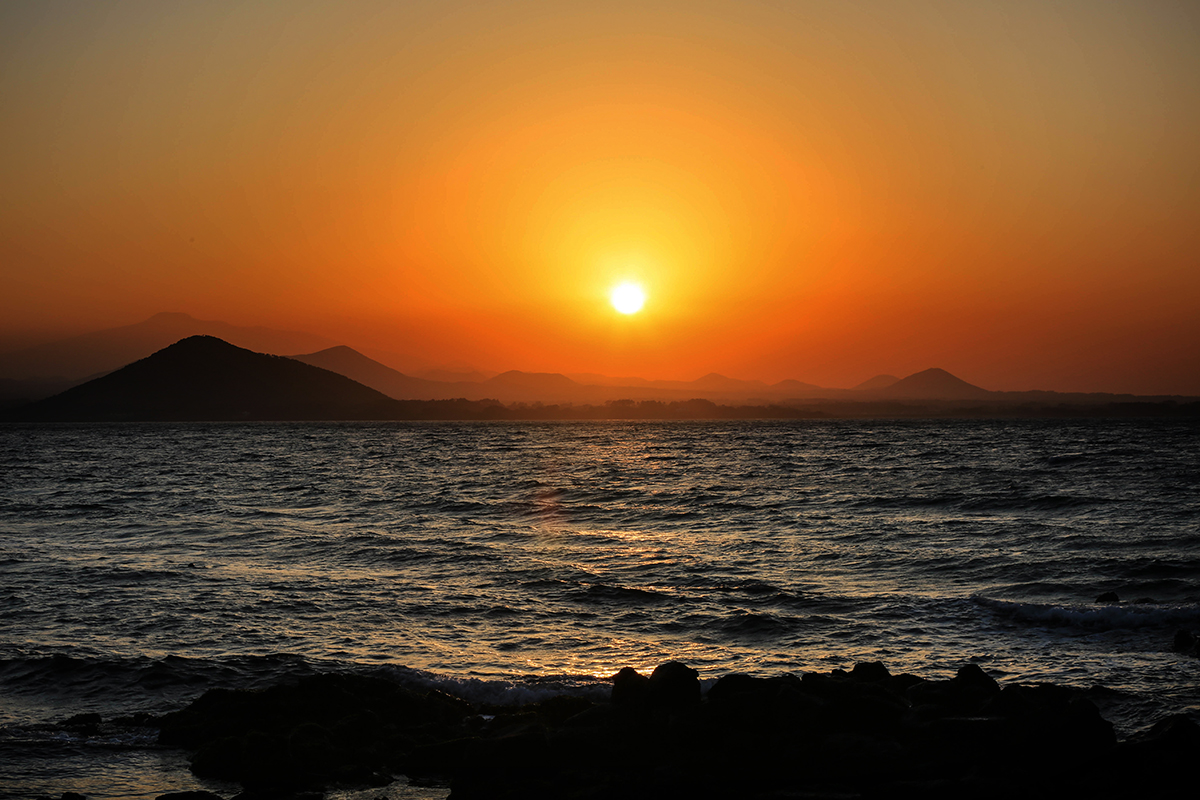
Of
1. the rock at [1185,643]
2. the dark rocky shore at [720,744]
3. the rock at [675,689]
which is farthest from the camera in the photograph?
the rock at [1185,643]

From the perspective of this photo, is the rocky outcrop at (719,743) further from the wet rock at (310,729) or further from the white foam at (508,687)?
the white foam at (508,687)

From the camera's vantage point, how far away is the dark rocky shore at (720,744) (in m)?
9.06

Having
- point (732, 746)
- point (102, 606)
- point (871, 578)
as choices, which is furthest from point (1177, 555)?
point (102, 606)

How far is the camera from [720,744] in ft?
33.0

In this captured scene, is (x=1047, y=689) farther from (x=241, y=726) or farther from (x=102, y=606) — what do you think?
(x=102, y=606)

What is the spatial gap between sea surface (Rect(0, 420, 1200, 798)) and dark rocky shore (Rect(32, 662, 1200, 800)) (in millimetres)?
814

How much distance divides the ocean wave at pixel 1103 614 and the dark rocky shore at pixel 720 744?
7.51m

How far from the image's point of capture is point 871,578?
75.4 feet

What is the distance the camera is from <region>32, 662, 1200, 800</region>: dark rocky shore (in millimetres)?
9062

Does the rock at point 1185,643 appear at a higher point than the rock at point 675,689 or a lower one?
lower

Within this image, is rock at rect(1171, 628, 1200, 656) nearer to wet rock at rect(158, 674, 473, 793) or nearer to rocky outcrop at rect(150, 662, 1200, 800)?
rocky outcrop at rect(150, 662, 1200, 800)

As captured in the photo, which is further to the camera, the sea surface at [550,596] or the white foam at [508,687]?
the sea surface at [550,596]

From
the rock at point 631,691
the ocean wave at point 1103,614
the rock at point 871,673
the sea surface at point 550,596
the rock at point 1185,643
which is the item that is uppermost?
the rock at point 631,691

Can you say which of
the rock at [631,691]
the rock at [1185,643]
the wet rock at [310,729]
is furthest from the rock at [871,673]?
the rock at [1185,643]
